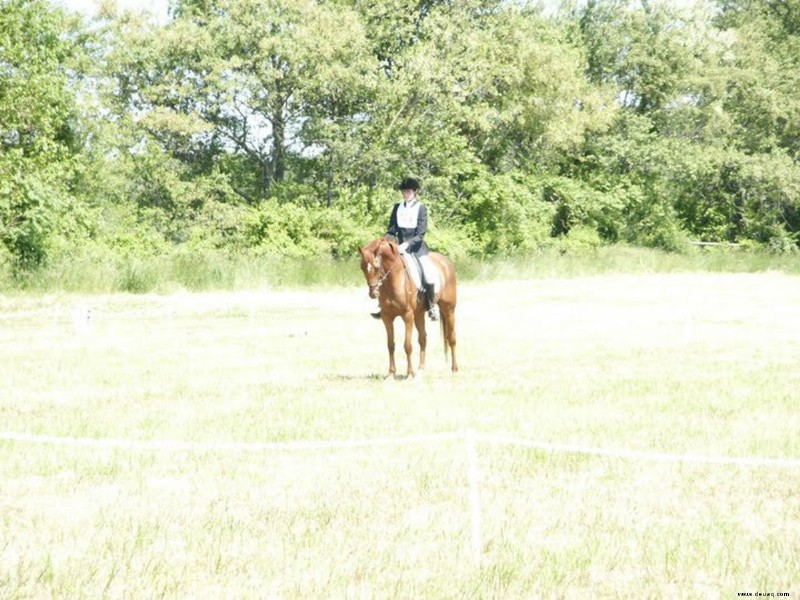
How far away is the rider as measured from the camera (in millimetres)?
14727

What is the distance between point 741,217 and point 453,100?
84.2 ft

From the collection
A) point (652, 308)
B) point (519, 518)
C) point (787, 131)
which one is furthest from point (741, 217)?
point (519, 518)

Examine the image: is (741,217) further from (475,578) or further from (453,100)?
(475,578)

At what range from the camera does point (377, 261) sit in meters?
14.0

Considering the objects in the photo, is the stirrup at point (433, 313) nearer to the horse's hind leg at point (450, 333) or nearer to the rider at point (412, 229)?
the rider at point (412, 229)

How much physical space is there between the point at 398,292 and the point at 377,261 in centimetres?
67

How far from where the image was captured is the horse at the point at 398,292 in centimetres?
1399

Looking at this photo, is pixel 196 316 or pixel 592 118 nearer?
pixel 196 316

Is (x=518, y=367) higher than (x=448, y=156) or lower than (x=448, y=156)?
lower

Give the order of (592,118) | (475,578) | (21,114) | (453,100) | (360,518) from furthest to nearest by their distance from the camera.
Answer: (592,118) → (453,100) → (21,114) → (360,518) → (475,578)

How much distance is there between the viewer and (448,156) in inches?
1924

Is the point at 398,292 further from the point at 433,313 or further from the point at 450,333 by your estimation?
the point at 450,333

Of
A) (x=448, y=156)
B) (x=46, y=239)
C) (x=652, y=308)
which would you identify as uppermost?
(x=448, y=156)

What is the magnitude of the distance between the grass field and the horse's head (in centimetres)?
145
